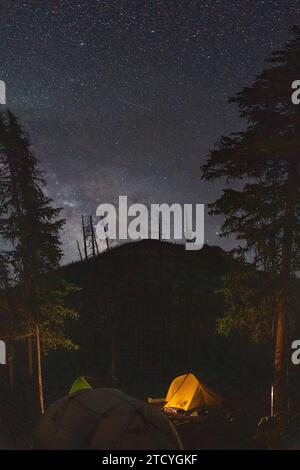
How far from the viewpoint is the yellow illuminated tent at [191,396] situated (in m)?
18.2

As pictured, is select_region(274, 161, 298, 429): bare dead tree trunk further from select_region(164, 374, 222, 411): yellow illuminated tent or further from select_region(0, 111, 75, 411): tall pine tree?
select_region(0, 111, 75, 411): tall pine tree

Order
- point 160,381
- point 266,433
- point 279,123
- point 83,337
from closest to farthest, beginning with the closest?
point 266,433, point 279,123, point 160,381, point 83,337

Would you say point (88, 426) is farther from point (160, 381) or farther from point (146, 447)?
point (160, 381)

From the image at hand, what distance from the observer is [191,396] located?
721 inches

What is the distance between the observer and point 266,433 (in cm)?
1255

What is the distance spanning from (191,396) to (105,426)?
9877 mm

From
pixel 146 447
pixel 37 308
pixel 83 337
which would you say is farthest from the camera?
pixel 83 337

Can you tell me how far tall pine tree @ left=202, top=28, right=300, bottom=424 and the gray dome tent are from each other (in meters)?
5.57

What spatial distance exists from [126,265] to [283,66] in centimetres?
3178

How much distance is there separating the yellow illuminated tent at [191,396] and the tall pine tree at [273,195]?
224 inches

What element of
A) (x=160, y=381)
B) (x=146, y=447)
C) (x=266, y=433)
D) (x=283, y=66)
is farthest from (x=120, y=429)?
(x=160, y=381)

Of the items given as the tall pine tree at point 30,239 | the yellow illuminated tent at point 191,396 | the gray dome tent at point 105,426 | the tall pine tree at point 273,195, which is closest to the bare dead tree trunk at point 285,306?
the tall pine tree at point 273,195

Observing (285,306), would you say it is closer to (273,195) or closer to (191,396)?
(273,195)

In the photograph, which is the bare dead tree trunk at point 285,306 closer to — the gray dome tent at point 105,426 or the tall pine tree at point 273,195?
the tall pine tree at point 273,195
